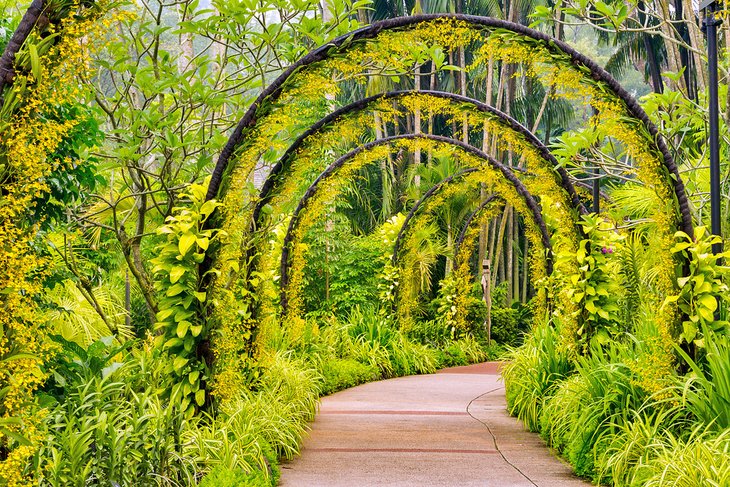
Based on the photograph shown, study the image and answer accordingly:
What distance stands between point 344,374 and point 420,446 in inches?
144

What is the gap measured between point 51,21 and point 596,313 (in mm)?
5587

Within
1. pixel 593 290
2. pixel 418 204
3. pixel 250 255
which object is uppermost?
pixel 418 204

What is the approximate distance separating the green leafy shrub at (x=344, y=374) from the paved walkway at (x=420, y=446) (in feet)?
0.62

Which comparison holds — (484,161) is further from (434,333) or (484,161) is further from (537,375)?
(434,333)

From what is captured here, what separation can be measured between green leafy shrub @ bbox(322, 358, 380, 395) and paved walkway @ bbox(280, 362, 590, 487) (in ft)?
0.62

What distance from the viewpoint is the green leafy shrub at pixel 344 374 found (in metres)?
9.73

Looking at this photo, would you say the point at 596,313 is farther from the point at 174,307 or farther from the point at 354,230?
the point at 354,230

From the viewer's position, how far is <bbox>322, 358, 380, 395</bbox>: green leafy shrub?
9727 mm

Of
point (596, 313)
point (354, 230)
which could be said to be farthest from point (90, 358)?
point (354, 230)

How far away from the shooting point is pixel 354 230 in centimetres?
1877

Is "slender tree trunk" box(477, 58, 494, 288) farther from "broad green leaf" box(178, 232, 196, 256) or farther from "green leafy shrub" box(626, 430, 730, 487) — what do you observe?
"green leafy shrub" box(626, 430, 730, 487)

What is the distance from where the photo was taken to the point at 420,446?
6.57 metres

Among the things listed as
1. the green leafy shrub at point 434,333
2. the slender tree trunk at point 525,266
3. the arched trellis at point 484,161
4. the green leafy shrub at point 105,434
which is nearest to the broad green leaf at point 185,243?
the green leafy shrub at point 105,434

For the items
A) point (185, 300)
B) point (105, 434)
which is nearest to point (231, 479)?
point (105, 434)
